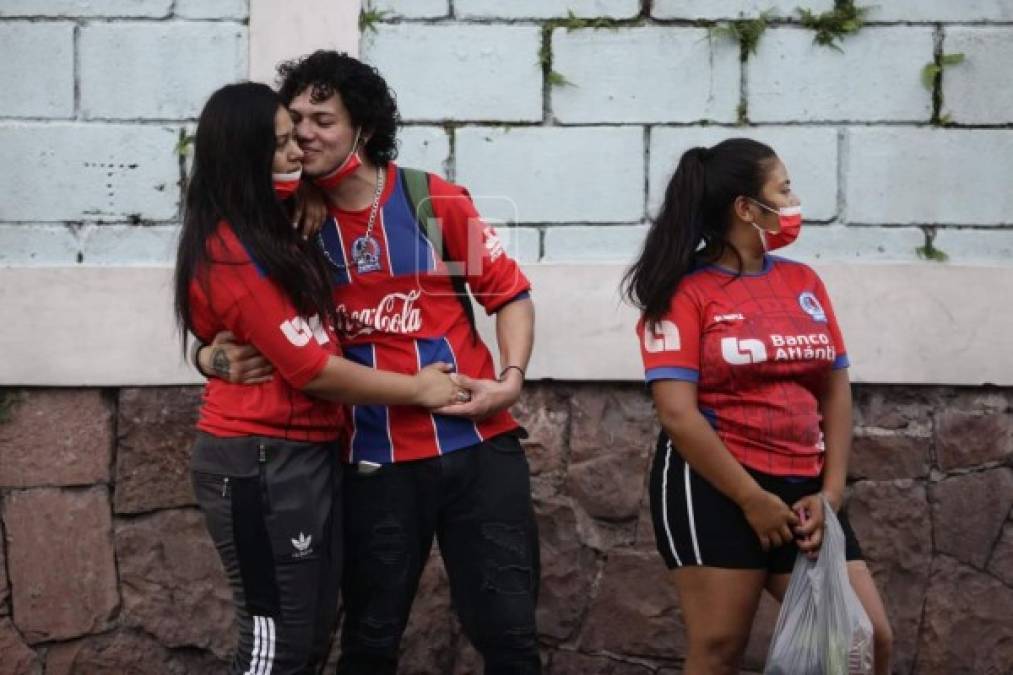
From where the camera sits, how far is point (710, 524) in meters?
3.60

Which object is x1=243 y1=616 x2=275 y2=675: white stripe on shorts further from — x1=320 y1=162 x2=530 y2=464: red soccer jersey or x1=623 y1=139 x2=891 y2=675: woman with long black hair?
x1=623 y1=139 x2=891 y2=675: woman with long black hair

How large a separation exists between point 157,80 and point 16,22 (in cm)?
51

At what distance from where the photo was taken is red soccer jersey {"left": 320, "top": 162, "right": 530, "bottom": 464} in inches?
144

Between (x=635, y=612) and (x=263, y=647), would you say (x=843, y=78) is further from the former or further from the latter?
(x=263, y=647)

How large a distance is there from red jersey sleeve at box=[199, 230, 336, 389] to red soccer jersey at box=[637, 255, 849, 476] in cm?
83

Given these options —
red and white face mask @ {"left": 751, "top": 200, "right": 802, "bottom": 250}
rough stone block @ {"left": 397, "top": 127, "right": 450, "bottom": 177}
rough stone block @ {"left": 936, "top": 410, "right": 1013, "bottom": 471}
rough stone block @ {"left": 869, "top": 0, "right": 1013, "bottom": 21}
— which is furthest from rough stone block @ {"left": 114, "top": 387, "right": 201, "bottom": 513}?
rough stone block @ {"left": 869, "top": 0, "right": 1013, "bottom": 21}


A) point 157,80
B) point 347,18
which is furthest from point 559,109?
point 157,80

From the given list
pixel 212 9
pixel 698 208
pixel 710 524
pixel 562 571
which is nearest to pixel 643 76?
pixel 698 208

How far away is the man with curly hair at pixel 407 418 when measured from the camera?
12.0 feet

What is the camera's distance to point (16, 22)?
16.3ft

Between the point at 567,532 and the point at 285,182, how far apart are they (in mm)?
1927

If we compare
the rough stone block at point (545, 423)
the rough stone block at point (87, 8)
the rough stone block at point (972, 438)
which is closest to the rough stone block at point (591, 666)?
the rough stone block at point (545, 423)

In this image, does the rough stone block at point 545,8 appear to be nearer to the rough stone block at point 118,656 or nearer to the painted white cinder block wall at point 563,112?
the painted white cinder block wall at point 563,112

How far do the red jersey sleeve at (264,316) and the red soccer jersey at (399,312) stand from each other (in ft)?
0.77
